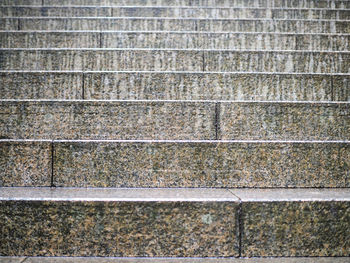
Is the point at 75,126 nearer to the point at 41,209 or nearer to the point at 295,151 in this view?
the point at 41,209

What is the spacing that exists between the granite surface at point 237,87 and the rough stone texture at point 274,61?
1.88ft

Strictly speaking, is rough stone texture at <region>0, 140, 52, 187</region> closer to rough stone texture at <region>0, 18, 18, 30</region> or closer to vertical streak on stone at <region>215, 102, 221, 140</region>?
vertical streak on stone at <region>215, 102, 221, 140</region>

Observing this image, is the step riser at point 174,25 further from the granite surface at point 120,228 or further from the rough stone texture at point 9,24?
the granite surface at point 120,228

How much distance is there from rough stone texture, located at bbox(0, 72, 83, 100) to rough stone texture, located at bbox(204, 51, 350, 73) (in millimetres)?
1532

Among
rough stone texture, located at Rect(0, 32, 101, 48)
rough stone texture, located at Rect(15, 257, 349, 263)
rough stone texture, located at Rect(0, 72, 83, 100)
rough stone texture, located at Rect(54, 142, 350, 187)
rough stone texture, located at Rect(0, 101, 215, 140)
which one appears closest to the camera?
rough stone texture, located at Rect(15, 257, 349, 263)

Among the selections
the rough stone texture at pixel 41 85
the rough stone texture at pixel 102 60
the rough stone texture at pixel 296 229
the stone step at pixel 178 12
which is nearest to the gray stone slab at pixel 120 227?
the rough stone texture at pixel 296 229

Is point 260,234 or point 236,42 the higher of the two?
point 236,42

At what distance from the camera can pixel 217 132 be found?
9.37ft

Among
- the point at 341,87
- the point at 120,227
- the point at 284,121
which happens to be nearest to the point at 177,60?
the point at 284,121

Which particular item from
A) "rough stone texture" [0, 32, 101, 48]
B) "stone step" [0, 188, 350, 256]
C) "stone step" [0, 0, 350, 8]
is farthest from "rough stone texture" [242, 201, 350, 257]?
"stone step" [0, 0, 350, 8]

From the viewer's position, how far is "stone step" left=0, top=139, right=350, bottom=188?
2.42 m

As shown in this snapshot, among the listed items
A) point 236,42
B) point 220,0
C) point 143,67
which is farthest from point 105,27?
point 220,0

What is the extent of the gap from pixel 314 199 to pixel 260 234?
1.30 feet

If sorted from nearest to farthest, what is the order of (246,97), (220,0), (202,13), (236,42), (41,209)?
(41,209), (246,97), (236,42), (202,13), (220,0)
